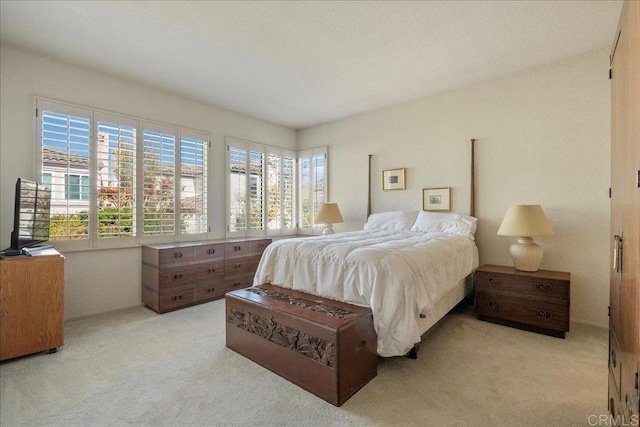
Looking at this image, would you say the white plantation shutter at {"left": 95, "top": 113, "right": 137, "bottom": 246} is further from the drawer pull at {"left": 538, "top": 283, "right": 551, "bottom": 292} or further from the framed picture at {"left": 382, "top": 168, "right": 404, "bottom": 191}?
the drawer pull at {"left": 538, "top": 283, "right": 551, "bottom": 292}

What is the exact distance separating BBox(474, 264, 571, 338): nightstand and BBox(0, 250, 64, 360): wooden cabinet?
12.4 feet

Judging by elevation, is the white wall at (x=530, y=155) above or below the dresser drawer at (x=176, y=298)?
above

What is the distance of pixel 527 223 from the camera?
286cm

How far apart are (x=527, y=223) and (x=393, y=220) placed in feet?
5.04

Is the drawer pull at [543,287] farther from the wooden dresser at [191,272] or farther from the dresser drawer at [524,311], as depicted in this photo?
the wooden dresser at [191,272]

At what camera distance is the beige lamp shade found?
2.82 metres

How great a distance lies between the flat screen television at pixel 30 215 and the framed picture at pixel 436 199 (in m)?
4.13

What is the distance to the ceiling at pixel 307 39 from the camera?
2287mm

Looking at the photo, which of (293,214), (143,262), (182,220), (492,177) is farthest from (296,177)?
(492,177)

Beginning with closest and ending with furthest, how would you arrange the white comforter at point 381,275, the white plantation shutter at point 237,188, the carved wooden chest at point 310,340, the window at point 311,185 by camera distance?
the carved wooden chest at point 310,340, the white comforter at point 381,275, the white plantation shutter at point 237,188, the window at point 311,185

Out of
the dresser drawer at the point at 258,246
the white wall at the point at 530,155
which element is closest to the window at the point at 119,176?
the dresser drawer at the point at 258,246

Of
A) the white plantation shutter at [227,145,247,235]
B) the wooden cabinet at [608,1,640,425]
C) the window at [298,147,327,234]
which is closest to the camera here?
the wooden cabinet at [608,1,640,425]

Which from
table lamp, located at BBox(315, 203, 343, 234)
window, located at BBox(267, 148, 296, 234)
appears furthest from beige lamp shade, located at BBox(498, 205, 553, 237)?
window, located at BBox(267, 148, 296, 234)

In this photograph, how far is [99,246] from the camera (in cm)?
330
